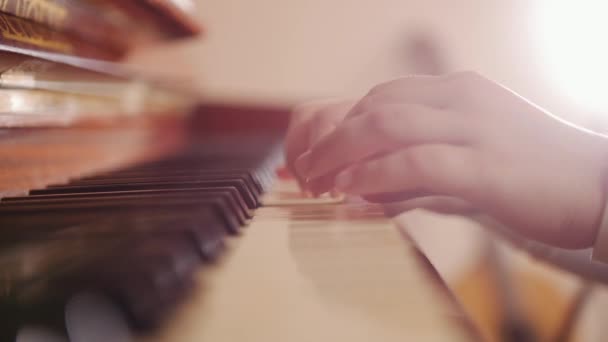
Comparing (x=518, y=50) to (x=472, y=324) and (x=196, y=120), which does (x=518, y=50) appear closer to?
(x=472, y=324)

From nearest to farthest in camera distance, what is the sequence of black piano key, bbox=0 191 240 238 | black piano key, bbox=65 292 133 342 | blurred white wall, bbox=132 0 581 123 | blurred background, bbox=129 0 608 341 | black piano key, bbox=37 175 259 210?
black piano key, bbox=65 292 133 342 → black piano key, bbox=0 191 240 238 → black piano key, bbox=37 175 259 210 → blurred background, bbox=129 0 608 341 → blurred white wall, bbox=132 0 581 123

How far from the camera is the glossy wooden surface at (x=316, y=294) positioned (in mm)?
300

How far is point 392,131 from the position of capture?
0.45m

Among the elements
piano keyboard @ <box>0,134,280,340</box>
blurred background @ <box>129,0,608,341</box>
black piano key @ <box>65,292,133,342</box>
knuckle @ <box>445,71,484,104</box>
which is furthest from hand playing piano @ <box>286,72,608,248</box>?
blurred background @ <box>129,0,608,341</box>

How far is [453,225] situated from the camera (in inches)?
67.2

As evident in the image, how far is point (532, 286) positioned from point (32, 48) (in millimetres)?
1659

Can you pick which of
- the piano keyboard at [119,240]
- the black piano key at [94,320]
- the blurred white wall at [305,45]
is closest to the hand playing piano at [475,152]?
the piano keyboard at [119,240]

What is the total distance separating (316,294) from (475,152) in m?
0.18

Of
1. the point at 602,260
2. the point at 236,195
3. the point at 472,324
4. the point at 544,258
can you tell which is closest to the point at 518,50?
the point at 544,258

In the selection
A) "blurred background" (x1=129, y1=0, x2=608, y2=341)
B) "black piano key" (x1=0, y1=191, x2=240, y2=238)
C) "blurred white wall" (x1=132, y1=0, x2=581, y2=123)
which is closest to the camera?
"black piano key" (x1=0, y1=191, x2=240, y2=238)

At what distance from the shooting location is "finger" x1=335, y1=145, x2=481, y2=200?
445 millimetres

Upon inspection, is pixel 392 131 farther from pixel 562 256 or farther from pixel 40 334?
pixel 562 256

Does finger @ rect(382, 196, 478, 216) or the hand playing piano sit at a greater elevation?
the hand playing piano

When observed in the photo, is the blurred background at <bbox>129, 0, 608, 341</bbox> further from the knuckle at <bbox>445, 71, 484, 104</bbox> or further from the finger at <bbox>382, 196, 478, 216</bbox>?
the knuckle at <bbox>445, 71, 484, 104</bbox>
